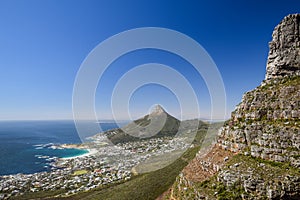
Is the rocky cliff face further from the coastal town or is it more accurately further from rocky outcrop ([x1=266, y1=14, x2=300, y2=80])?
the coastal town

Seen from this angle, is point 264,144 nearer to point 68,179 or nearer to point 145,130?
point 68,179

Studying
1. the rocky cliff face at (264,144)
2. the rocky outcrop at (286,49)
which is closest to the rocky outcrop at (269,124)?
the rocky cliff face at (264,144)

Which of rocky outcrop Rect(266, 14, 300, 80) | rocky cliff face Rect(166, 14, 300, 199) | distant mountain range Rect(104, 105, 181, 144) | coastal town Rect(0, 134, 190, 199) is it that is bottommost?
coastal town Rect(0, 134, 190, 199)

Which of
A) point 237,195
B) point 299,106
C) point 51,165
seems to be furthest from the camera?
point 51,165

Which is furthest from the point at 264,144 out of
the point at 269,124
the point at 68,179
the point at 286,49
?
the point at 68,179

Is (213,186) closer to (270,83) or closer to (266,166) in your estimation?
(266,166)

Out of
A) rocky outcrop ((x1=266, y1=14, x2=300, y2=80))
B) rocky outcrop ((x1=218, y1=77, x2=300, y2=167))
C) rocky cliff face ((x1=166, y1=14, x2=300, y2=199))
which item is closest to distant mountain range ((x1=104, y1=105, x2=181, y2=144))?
rocky cliff face ((x1=166, y1=14, x2=300, y2=199))

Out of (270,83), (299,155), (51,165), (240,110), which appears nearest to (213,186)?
(299,155)
